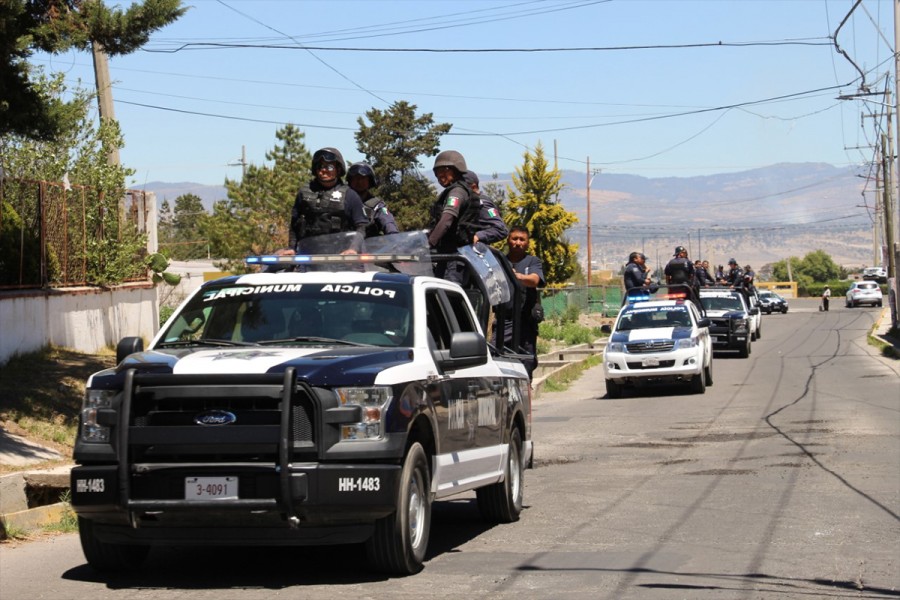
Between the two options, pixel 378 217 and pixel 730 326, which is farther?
pixel 730 326

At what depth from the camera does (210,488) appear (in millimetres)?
7137

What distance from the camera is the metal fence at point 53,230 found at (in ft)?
56.3

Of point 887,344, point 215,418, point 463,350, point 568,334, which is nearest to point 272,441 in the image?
point 215,418

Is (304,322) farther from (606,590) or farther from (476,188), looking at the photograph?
(476,188)

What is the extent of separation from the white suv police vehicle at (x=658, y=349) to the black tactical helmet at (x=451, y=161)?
13.5 meters

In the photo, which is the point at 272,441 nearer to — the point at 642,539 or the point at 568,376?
the point at 642,539

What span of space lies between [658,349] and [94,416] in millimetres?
18755

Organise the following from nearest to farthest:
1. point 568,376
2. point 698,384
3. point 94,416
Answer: point 94,416
point 698,384
point 568,376

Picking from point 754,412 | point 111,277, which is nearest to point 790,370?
point 754,412

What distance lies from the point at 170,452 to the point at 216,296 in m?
1.86

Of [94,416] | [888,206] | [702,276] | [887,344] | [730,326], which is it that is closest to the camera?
[94,416]

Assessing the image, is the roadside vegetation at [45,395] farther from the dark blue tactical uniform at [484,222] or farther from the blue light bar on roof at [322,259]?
the dark blue tactical uniform at [484,222]

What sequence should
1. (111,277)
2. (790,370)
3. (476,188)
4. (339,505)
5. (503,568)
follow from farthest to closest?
(790,370) → (111,277) → (476,188) → (503,568) → (339,505)

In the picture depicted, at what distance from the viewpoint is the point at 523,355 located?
522 inches
